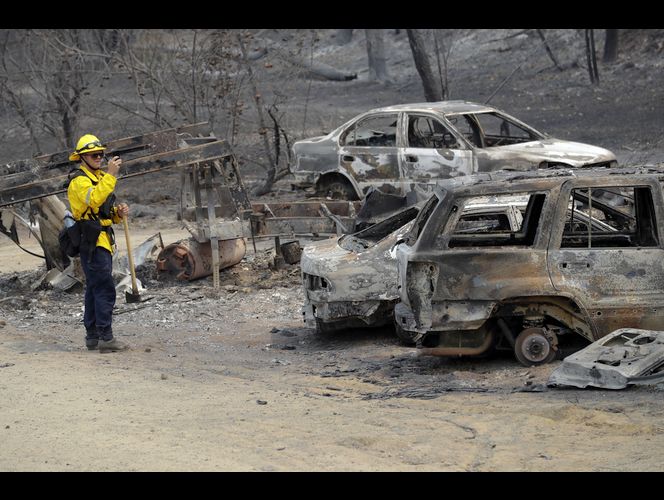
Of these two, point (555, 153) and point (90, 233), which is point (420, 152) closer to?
point (555, 153)

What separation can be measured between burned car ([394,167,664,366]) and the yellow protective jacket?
2.88 metres

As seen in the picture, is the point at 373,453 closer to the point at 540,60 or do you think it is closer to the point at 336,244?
the point at 336,244

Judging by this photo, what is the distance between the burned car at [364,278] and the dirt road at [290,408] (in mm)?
356

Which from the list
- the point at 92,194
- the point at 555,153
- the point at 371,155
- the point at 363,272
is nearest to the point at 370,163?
the point at 371,155

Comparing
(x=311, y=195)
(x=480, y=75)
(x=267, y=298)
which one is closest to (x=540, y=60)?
(x=480, y=75)

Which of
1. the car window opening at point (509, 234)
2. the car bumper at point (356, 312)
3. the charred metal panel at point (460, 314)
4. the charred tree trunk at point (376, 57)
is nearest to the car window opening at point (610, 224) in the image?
the car window opening at point (509, 234)

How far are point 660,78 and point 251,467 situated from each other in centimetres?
2162

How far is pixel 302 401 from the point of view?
26.1 feet

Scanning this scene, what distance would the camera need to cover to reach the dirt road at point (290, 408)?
6.34m

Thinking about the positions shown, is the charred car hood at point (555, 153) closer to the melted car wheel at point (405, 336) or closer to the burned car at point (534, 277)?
the melted car wheel at point (405, 336)

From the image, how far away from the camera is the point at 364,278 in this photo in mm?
9836

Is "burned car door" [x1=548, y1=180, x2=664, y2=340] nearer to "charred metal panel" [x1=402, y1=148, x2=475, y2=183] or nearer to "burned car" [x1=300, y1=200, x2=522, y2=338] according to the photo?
"burned car" [x1=300, y1=200, x2=522, y2=338]

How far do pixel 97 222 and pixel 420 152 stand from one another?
6.34m

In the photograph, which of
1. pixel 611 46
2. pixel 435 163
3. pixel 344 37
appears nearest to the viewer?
pixel 435 163
